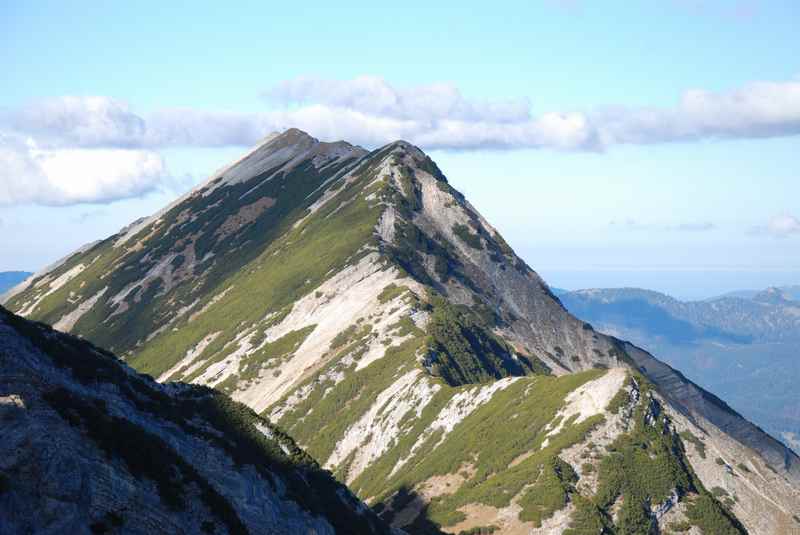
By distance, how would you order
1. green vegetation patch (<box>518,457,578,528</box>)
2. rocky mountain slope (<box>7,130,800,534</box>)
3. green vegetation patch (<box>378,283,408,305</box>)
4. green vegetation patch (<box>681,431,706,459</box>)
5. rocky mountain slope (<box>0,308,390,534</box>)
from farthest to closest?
green vegetation patch (<box>378,283,408,305</box>) → green vegetation patch (<box>681,431,706,459</box>) → rocky mountain slope (<box>7,130,800,534</box>) → green vegetation patch (<box>518,457,578,528</box>) → rocky mountain slope (<box>0,308,390,534</box>)

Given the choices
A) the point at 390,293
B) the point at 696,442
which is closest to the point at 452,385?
the point at 390,293

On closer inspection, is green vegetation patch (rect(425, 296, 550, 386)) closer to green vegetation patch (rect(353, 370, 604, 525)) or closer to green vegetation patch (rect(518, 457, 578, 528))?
green vegetation patch (rect(353, 370, 604, 525))

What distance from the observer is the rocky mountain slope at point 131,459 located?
35.3m

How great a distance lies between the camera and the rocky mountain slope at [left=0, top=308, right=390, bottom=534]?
35.3 meters

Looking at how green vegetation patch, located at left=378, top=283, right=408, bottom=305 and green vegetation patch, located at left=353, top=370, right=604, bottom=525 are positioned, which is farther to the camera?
green vegetation patch, located at left=378, top=283, right=408, bottom=305

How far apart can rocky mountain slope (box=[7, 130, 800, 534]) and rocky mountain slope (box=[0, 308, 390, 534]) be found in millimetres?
23192

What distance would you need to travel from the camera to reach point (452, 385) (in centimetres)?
11481

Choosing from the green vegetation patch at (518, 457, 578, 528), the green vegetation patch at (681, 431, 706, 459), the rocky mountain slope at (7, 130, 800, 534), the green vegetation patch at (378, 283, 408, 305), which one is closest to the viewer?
the green vegetation patch at (518, 457, 578, 528)

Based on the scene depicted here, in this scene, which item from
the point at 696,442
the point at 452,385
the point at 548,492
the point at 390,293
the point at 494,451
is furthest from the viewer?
the point at 390,293

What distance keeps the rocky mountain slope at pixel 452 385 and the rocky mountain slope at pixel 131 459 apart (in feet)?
76.1

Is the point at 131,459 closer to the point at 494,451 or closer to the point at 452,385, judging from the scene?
the point at 494,451

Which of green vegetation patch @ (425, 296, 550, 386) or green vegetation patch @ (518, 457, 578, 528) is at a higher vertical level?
green vegetation patch @ (425, 296, 550, 386)

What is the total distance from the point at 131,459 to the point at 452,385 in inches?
3012

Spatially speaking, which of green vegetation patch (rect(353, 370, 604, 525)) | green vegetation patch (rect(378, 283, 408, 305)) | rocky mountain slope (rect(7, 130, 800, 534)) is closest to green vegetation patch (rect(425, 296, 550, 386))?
rocky mountain slope (rect(7, 130, 800, 534))
